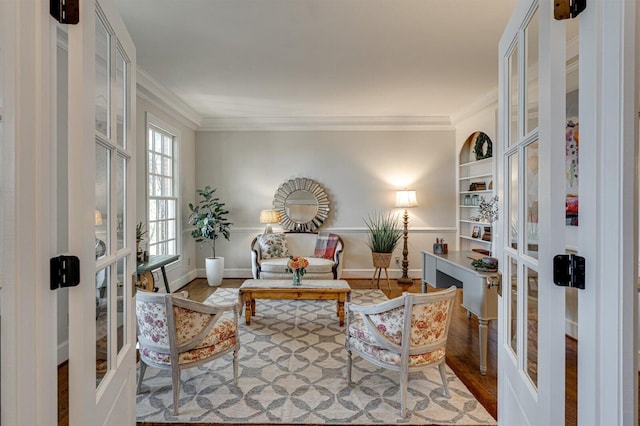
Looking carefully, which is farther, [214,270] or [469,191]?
[469,191]

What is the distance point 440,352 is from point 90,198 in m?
2.08

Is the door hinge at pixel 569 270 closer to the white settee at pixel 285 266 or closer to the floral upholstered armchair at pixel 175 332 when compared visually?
the floral upholstered armchair at pixel 175 332

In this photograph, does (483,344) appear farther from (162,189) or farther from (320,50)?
(162,189)

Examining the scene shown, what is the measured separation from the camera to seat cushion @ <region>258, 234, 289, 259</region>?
506cm

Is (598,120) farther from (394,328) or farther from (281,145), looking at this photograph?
(281,145)

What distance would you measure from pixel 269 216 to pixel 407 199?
2223 mm

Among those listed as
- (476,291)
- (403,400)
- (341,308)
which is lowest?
(403,400)

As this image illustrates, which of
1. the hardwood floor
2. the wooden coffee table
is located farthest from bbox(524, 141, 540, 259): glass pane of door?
the wooden coffee table

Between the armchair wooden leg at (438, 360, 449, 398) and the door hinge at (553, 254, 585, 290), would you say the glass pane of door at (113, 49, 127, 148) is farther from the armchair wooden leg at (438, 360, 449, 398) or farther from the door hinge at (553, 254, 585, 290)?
the armchair wooden leg at (438, 360, 449, 398)

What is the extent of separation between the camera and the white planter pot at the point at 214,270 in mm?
5121

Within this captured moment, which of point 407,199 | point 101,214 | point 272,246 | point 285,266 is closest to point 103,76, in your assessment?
point 101,214

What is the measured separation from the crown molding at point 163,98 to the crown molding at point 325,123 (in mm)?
400

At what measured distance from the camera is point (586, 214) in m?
0.78

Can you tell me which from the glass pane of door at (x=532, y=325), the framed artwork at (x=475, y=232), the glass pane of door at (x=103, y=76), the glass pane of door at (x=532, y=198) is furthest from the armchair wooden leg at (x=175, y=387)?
the framed artwork at (x=475, y=232)
